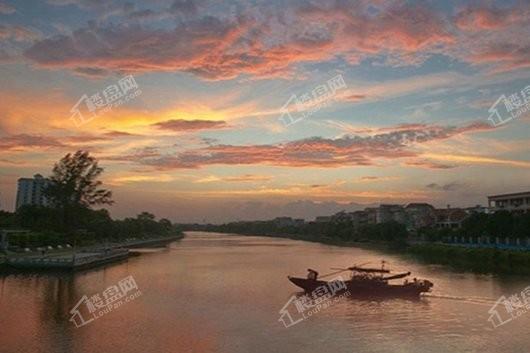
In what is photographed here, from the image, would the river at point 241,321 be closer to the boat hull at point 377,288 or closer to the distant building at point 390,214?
the boat hull at point 377,288

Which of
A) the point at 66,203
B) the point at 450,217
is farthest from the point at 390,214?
the point at 66,203

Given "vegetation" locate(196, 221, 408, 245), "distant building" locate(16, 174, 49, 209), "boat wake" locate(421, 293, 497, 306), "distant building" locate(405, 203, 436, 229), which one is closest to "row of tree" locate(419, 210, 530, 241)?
"vegetation" locate(196, 221, 408, 245)

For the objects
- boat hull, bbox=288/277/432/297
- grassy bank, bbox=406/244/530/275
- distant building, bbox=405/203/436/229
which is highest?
distant building, bbox=405/203/436/229

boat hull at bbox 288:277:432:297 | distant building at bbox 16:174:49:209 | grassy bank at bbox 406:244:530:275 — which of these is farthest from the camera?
distant building at bbox 16:174:49:209

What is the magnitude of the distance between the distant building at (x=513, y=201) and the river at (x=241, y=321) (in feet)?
92.9

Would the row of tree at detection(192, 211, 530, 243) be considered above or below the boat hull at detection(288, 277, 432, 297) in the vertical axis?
above

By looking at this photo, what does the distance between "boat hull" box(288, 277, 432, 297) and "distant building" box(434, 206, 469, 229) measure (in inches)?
1842

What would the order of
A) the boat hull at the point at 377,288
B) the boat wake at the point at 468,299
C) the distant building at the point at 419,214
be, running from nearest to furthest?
the boat wake at the point at 468,299 < the boat hull at the point at 377,288 < the distant building at the point at 419,214

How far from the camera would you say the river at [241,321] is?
45.6 feet

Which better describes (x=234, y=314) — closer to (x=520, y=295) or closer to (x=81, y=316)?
(x=81, y=316)

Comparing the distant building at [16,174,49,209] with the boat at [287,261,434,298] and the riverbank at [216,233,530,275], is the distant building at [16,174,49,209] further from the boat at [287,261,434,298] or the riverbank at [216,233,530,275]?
the boat at [287,261,434,298]

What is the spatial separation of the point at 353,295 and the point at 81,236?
119ft

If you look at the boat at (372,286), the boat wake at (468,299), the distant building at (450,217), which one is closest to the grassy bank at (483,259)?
the boat wake at (468,299)

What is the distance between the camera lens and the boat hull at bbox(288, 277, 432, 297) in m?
22.5
